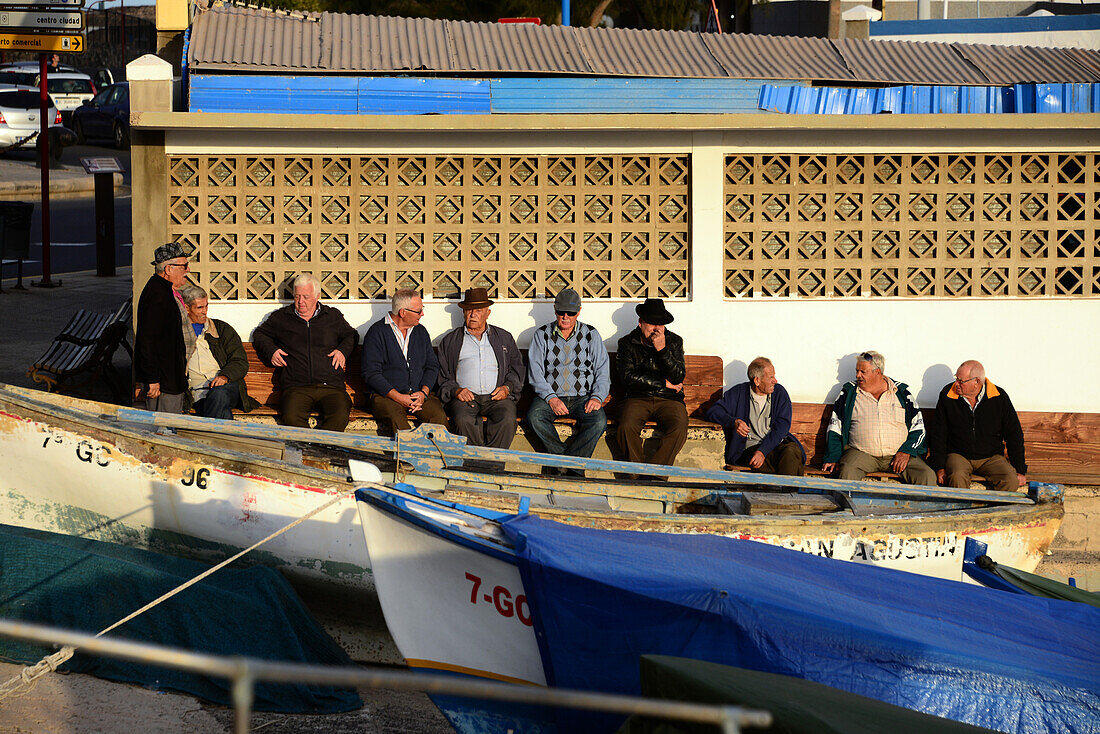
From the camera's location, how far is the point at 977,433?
871cm

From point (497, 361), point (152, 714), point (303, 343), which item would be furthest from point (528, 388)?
point (152, 714)


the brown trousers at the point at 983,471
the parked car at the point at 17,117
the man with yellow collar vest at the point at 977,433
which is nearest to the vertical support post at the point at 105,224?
the man with yellow collar vest at the point at 977,433

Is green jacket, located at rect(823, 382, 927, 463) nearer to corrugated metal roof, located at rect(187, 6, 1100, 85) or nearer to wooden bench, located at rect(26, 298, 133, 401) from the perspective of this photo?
corrugated metal roof, located at rect(187, 6, 1100, 85)

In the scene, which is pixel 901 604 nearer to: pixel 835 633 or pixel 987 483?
pixel 835 633

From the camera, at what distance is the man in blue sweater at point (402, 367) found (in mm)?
8688

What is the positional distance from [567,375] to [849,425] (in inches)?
84.9

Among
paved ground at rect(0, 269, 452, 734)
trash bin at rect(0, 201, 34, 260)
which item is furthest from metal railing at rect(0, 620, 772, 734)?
trash bin at rect(0, 201, 34, 260)

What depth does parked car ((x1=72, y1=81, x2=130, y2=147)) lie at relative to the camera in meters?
29.2

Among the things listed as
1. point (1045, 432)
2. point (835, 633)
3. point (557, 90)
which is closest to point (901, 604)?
point (835, 633)

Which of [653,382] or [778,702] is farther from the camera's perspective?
[653,382]

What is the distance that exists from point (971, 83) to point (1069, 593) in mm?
5206

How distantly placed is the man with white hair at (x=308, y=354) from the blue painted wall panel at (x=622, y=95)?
2112 mm

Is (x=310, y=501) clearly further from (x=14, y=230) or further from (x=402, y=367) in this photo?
(x=14, y=230)

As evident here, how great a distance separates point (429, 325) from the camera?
9336 millimetres
